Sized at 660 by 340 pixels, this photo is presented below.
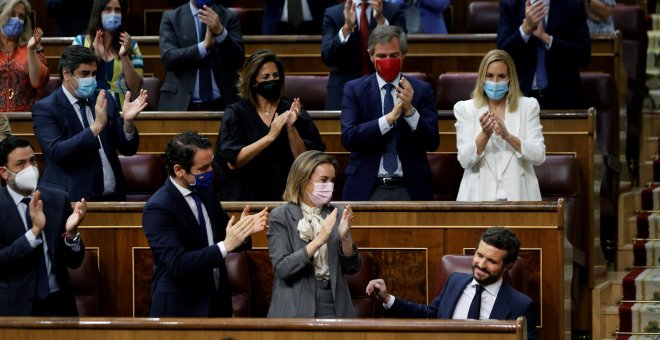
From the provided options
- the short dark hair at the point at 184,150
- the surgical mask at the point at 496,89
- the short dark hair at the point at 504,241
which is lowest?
the short dark hair at the point at 504,241

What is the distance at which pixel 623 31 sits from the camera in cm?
709

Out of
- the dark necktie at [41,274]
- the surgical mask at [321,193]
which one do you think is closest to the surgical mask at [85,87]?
the dark necktie at [41,274]

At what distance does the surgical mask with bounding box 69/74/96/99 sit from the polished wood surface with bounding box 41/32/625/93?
1.96m

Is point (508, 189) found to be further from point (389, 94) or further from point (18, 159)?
point (18, 159)

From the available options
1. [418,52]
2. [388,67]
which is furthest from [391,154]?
[418,52]

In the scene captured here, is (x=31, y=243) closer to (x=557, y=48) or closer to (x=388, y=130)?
(x=388, y=130)

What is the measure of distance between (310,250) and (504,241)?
1.90ft

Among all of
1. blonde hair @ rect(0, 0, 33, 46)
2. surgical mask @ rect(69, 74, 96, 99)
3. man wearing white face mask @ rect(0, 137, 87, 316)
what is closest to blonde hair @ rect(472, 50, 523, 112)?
surgical mask @ rect(69, 74, 96, 99)

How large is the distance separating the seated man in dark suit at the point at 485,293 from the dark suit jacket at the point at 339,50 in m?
1.97

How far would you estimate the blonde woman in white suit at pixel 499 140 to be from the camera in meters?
5.00

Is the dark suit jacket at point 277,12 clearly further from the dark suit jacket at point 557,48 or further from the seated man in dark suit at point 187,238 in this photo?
the seated man in dark suit at point 187,238

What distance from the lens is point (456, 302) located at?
14.0ft

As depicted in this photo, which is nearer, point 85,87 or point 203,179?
point 203,179

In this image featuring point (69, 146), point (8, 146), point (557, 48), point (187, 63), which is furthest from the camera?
point (187, 63)
